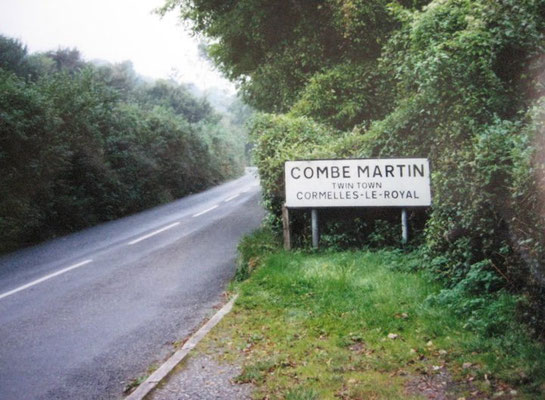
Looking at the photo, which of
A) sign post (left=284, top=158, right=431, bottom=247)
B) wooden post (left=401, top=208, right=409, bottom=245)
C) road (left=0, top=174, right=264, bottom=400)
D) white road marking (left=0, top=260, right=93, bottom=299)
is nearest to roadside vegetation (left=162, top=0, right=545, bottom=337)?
wooden post (left=401, top=208, right=409, bottom=245)

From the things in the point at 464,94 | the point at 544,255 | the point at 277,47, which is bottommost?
the point at 544,255

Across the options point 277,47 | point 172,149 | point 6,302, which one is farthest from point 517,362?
point 172,149

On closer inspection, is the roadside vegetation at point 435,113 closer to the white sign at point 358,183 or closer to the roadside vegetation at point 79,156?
the white sign at point 358,183

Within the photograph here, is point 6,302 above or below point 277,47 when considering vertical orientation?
below

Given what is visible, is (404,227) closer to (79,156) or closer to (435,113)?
(435,113)

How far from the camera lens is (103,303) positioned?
25.1 feet

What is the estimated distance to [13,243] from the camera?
13.1m

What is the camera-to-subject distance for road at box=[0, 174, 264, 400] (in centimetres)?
521

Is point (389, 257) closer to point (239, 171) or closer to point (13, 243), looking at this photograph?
point (13, 243)

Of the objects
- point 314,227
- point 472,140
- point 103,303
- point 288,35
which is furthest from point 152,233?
point 472,140

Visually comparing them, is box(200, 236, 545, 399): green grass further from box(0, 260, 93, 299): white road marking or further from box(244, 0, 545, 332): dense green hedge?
box(0, 260, 93, 299): white road marking

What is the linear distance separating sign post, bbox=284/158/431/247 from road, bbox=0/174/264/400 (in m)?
2.04

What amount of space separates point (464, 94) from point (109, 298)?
6909mm

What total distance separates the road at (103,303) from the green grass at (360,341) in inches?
37.4
